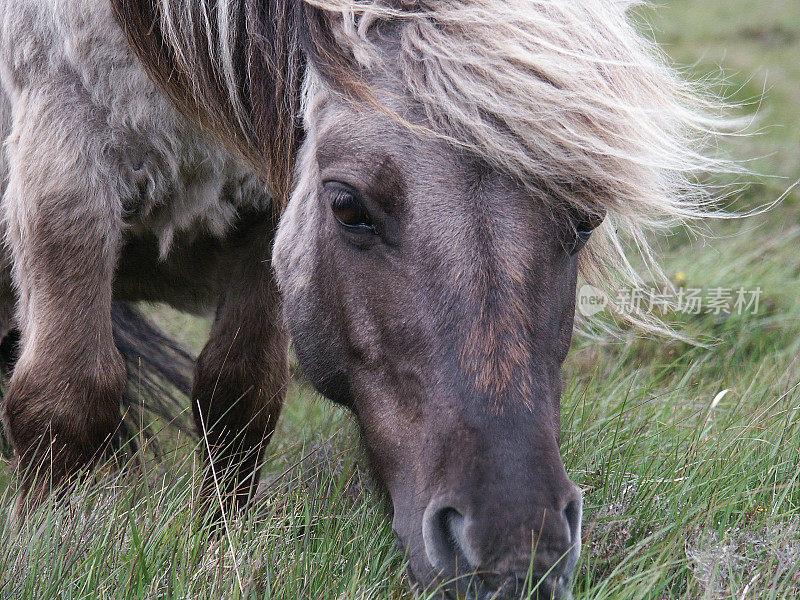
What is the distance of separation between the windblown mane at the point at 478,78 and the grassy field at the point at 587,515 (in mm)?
800

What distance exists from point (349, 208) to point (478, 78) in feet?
1.38

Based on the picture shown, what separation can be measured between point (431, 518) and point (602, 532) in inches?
32.1

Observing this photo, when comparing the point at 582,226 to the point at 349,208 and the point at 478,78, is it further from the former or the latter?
the point at 349,208

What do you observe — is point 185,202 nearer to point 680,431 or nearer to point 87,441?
point 87,441

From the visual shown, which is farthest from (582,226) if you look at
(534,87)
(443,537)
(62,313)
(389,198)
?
(62,313)

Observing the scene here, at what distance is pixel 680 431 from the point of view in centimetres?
310

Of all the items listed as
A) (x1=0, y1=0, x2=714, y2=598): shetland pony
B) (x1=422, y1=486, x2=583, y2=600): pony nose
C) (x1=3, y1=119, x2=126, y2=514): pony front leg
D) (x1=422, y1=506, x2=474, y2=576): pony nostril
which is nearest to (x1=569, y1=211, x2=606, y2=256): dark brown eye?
(x1=0, y1=0, x2=714, y2=598): shetland pony

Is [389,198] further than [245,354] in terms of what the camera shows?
No

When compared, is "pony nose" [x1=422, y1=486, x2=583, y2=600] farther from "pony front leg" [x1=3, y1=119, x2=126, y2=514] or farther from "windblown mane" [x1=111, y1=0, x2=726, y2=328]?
"pony front leg" [x1=3, y1=119, x2=126, y2=514]

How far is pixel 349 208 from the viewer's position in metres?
2.04

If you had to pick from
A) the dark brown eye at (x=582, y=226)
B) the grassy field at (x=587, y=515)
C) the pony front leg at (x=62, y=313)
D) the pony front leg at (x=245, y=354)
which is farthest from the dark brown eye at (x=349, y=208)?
the pony front leg at (x=245, y=354)

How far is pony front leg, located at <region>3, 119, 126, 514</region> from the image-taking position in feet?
8.45

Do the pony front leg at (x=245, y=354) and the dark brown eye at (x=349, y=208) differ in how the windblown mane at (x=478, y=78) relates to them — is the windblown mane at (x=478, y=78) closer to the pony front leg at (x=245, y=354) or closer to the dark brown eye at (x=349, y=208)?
the dark brown eye at (x=349, y=208)

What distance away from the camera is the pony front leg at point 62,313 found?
2.58m
